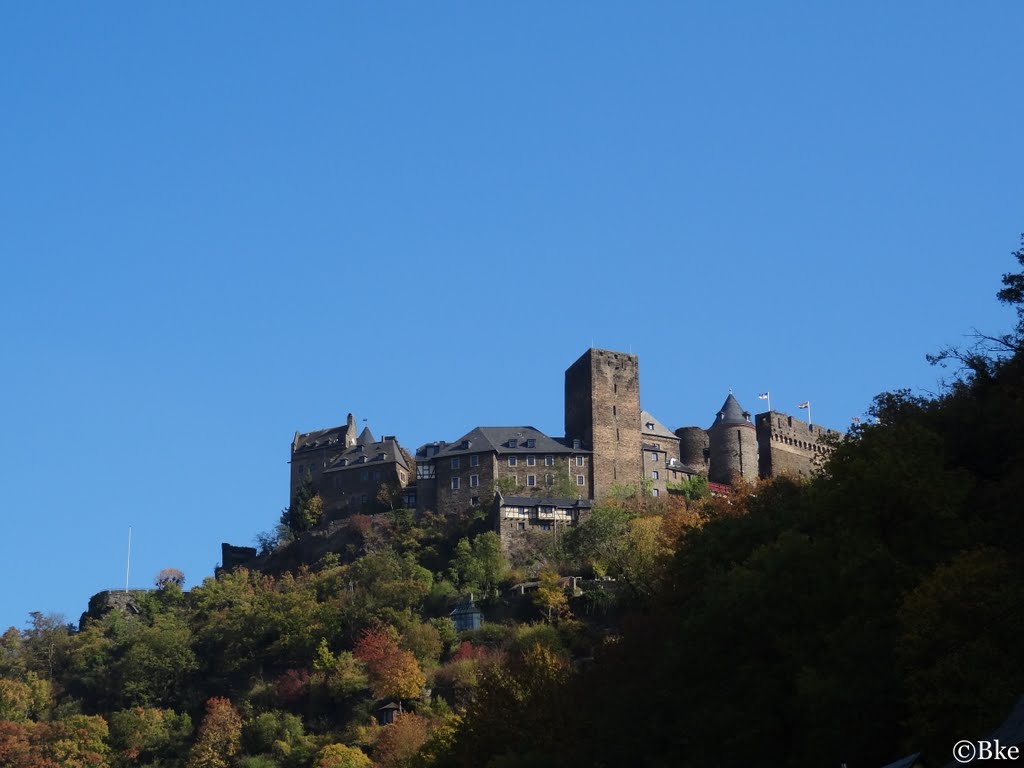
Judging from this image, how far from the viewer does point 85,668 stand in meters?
101

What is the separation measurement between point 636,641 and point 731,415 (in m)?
59.5

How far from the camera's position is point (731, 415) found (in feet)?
364

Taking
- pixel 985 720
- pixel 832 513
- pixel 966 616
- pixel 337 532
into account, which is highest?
pixel 337 532

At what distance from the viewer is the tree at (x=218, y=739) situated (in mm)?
86125

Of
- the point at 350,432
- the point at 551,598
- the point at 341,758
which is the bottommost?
the point at 341,758

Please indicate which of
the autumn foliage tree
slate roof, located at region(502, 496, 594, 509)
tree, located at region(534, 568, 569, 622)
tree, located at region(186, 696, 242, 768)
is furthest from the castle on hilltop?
tree, located at region(186, 696, 242, 768)

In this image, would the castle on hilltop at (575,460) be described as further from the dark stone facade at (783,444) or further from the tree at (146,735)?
the tree at (146,735)

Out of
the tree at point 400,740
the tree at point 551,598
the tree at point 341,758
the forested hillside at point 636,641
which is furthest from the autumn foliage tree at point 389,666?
the tree at point 551,598

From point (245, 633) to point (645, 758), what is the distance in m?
56.3

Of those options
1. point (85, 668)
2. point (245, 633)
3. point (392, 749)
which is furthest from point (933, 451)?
point (85, 668)

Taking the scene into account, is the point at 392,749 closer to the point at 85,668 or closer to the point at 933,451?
the point at 85,668

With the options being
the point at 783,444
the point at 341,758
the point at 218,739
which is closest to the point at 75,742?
the point at 218,739

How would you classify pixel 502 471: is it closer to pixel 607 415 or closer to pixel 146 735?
pixel 607 415

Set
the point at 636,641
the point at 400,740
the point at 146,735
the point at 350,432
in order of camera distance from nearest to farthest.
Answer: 1. the point at 636,641
2. the point at 400,740
3. the point at 146,735
4. the point at 350,432
